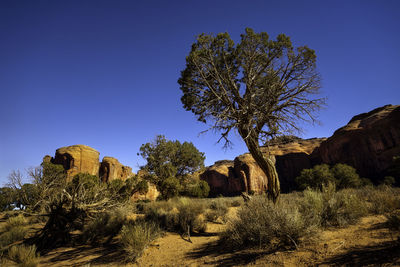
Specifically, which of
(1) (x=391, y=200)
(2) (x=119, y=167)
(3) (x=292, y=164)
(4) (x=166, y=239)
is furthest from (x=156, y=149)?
(3) (x=292, y=164)

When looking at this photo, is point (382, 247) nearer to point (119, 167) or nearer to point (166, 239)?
point (166, 239)

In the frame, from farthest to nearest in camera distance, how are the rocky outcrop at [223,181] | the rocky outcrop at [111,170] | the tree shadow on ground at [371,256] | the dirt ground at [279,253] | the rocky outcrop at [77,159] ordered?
the rocky outcrop at [223,181], the rocky outcrop at [111,170], the rocky outcrop at [77,159], the dirt ground at [279,253], the tree shadow on ground at [371,256]

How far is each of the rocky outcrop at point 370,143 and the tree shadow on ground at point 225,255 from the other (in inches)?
1911

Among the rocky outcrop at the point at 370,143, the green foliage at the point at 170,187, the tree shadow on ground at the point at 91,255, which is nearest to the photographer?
the tree shadow on ground at the point at 91,255

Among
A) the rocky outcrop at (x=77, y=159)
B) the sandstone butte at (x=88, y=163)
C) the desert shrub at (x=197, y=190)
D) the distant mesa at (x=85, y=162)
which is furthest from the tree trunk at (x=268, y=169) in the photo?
the rocky outcrop at (x=77, y=159)

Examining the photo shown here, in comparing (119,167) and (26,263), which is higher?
(119,167)

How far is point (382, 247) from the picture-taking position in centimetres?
309

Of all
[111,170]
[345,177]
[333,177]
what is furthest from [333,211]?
[111,170]

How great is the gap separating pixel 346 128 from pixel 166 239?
5504cm

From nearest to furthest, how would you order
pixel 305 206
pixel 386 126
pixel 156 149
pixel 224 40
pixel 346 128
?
1. pixel 305 206
2. pixel 224 40
3. pixel 156 149
4. pixel 386 126
5. pixel 346 128

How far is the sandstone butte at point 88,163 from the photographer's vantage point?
45875 millimetres

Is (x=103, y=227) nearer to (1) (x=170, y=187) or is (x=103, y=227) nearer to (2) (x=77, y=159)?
(1) (x=170, y=187)

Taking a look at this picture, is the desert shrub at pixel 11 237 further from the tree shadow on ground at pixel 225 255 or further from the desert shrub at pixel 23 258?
the tree shadow on ground at pixel 225 255

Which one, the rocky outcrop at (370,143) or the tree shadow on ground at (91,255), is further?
the rocky outcrop at (370,143)
